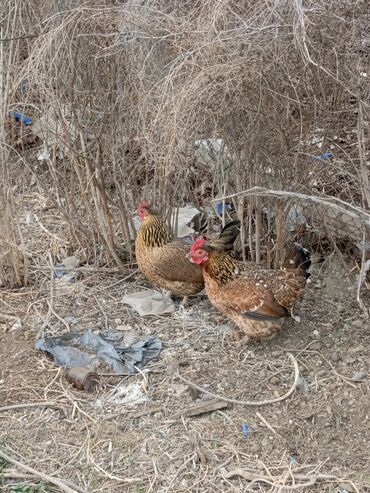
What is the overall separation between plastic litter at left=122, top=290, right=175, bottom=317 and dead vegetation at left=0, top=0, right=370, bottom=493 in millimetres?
80

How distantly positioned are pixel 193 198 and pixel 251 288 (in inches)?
55.2

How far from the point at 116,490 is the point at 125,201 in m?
A: 2.31

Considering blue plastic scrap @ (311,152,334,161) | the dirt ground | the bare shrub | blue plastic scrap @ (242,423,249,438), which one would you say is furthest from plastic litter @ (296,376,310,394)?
blue plastic scrap @ (311,152,334,161)

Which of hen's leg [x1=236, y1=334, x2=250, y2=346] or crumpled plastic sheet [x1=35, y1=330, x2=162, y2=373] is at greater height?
crumpled plastic sheet [x1=35, y1=330, x2=162, y2=373]

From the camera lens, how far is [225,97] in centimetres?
356

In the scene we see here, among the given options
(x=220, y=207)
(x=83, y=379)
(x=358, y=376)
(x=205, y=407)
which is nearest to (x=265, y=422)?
(x=205, y=407)

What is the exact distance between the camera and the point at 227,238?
4309 mm

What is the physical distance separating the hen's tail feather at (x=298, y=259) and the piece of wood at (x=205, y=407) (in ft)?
3.35

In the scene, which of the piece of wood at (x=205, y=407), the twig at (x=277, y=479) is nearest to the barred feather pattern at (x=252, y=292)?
the piece of wood at (x=205, y=407)

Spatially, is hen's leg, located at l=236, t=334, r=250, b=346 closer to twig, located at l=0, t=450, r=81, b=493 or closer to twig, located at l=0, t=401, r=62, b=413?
twig, located at l=0, t=401, r=62, b=413

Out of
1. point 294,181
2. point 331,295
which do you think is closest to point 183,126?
point 294,181

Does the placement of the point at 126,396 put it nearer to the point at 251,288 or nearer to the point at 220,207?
the point at 251,288

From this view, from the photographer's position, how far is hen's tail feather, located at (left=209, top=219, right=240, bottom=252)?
4.29 metres

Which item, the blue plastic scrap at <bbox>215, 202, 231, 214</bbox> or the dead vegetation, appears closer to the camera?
the dead vegetation
